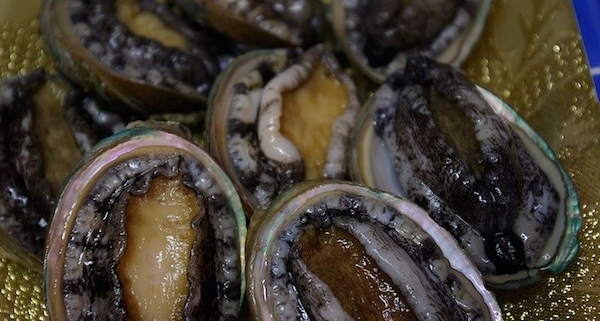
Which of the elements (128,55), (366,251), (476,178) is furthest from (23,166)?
(476,178)

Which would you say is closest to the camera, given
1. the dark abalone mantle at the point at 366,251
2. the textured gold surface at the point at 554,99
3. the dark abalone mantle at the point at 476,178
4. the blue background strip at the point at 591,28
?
the dark abalone mantle at the point at 366,251

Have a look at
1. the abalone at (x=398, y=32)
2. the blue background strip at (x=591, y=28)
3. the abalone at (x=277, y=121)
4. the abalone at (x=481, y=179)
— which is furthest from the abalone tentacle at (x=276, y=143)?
the blue background strip at (x=591, y=28)

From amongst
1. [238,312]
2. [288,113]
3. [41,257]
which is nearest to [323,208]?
[238,312]

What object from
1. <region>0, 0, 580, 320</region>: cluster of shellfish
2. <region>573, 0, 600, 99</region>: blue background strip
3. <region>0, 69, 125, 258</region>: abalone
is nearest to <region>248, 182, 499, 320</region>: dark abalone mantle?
<region>0, 0, 580, 320</region>: cluster of shellfish

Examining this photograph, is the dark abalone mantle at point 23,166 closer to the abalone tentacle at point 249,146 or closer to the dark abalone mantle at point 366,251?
the abalone tentacle at point 249,146

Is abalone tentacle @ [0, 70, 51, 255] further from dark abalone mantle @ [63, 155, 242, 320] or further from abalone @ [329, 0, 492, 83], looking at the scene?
abalone @ [329, 0, 492, 83]

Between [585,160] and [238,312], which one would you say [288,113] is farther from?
[585,160]

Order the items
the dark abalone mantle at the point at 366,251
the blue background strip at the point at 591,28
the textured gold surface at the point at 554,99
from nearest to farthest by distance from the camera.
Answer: the dark abalone mantle at the point at 366,251
the textured gold surface at the point at 554,99
the blue background strip at the point at 591,28

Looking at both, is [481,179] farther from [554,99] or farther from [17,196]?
[17,196]
